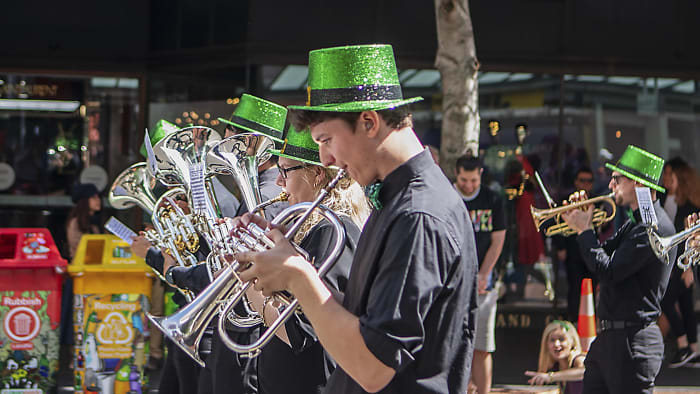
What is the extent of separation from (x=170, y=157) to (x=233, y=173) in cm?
42

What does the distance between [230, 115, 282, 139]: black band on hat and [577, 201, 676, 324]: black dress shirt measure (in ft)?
6.51

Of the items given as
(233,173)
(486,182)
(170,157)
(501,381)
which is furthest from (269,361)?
(486,182)

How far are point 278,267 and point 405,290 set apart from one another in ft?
1.08

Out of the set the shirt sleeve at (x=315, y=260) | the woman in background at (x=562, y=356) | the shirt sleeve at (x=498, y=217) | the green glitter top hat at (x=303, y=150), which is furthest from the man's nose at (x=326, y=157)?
the shirt sleeve at (x=498, y=217)

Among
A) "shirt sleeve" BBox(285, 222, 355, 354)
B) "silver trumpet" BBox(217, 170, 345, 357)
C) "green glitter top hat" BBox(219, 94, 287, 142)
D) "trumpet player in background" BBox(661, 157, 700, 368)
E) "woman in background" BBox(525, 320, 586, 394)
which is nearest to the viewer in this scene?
"silver trumpet" BBox(217, 170, 345, 357)

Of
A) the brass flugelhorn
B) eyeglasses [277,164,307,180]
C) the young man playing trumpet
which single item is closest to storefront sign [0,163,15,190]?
the brass flugelhorn

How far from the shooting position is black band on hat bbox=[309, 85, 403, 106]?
7.73 feet

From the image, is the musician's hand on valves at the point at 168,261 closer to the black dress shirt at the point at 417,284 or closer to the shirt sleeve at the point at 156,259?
the shirt sleeve at the point at 156,259

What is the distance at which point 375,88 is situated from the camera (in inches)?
93.4

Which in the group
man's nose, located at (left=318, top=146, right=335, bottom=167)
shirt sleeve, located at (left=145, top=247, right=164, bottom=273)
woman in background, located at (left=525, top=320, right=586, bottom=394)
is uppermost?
man's nose, located at (left=318, top=146, right=335, bottom=167)

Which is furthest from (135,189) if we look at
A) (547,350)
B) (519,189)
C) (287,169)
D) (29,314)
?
(519,189)

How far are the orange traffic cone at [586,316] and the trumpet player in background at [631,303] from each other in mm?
1460

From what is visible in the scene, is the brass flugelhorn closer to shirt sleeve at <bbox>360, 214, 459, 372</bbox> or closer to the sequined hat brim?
the sequined hat brim

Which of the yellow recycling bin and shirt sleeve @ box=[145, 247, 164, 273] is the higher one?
shirt sleeve @ box=[145, 247, 164, 273]
